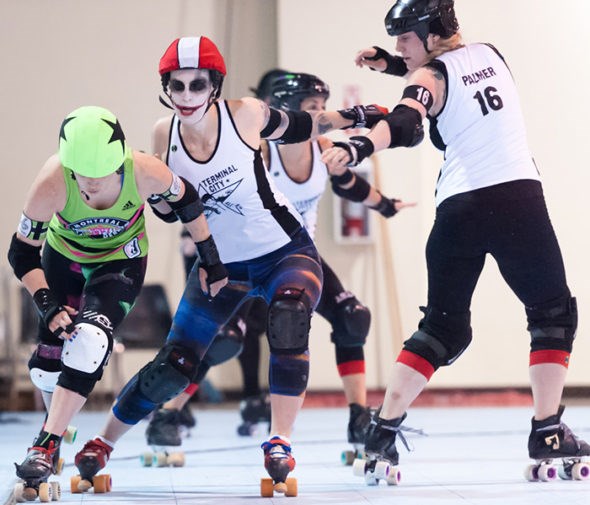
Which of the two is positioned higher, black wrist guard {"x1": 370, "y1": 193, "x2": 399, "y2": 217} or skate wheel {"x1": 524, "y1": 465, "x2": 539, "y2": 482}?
black wrist guard {"x1": 370, "y1": 193, "x2": 399, "y2": 217}

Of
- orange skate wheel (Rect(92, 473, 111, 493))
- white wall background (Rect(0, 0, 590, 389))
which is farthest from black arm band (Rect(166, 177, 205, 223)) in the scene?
white wall background (Rect(0, 0, 590, 389))

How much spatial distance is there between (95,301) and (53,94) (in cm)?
514

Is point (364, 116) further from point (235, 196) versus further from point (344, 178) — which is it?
point (344, 178)

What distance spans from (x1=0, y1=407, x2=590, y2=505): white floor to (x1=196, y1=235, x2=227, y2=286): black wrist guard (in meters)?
0.67

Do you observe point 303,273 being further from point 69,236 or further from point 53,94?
point 53,94

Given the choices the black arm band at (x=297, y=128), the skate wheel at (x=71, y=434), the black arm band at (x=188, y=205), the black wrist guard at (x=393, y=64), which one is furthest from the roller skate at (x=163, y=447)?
the black wrist guard at (x=393, y=64)

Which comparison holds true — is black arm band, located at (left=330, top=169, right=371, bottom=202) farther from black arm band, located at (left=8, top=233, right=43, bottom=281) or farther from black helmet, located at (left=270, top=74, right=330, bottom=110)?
black arm band, located at (left=8, top=233, right=43, bottom=281)

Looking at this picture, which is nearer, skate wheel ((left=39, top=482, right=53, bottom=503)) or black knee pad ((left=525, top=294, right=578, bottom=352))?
skate wheel ((left=39, top=482, right=53, bottom=503))

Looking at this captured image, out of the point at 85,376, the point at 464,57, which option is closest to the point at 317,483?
the point at 85,376

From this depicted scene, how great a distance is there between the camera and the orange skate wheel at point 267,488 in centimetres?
326

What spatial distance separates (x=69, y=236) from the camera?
3.59 m

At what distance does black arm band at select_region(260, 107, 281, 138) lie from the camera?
3666 millimetres

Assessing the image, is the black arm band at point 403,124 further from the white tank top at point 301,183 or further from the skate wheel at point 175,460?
the skate wheel at point 175,460

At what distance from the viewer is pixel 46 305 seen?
3.30 metres
